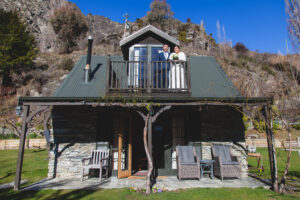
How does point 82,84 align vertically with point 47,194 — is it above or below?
above

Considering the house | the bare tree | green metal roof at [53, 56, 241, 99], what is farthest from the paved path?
the bare tree

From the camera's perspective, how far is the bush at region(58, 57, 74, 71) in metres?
25.4

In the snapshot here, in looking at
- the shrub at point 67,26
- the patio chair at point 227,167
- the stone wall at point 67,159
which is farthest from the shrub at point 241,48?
the stone wall at point 67,159

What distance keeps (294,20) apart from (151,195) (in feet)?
36.0

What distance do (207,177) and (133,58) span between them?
208 inches

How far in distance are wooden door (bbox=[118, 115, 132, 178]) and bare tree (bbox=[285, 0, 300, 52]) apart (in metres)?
9.34

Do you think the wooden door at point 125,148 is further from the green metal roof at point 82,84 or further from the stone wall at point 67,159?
the green metal roof at point 82,84

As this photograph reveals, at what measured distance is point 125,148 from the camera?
6.75 m

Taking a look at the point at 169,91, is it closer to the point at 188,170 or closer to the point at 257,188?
the point at 188,170

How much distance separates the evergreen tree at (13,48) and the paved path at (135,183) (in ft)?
76.3

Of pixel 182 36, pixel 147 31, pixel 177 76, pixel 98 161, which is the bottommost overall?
pixel 98 161

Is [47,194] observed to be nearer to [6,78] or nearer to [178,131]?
[178,131]

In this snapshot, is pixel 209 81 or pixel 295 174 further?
pixel 209 81

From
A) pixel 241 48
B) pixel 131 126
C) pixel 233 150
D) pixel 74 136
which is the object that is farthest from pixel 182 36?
pixel 74 136
